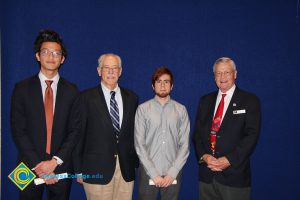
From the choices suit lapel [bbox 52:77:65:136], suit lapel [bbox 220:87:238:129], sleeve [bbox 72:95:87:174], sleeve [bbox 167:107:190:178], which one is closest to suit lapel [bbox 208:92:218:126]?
suit lapel [bbox 220:87:238:129]

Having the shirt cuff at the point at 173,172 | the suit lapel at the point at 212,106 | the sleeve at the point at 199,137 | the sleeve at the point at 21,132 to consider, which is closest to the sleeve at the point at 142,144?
the shirt cuff at the point at 173,172

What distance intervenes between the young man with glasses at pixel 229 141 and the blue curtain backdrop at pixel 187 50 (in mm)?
754

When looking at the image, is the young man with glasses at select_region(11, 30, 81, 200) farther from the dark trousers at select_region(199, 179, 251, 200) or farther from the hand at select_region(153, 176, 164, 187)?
the dark trousers at select_region(199, 179, 251, 200)

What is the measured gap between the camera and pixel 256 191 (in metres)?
3.50

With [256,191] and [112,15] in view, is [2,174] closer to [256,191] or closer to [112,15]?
[112,15]

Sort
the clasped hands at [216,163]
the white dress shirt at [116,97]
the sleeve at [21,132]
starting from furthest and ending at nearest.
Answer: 1. the white dress shirt at [116,97]
2. the clasped hands at [216,163]
3. the sleeve at [21,132]

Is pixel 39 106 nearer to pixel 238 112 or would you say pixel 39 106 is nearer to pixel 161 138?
pixel 161 138

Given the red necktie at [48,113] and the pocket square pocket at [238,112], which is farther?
the pocket square pocket at [238,112]

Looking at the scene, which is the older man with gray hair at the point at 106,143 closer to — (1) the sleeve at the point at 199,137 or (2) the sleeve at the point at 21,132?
(2) the sleeve at the point at 21,132

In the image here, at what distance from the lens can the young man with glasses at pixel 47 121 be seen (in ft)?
7.61

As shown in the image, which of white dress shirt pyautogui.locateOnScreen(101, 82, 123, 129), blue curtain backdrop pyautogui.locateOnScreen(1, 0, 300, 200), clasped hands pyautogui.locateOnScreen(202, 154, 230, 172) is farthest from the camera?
blue curtain backdrop pyautogui.locateOnScreen(1, 0, 300, 200)

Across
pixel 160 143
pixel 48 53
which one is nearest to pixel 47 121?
pixel 48 53

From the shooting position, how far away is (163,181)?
2.48 meters

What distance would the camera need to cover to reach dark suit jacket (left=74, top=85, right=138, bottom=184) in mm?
2518
